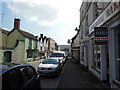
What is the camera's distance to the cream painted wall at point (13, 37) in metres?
28.8

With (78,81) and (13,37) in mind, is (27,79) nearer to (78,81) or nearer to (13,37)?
(78,81)

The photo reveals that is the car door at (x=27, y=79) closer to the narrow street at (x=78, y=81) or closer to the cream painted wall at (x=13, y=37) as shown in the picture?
the narrow street at (x=78, y=81)

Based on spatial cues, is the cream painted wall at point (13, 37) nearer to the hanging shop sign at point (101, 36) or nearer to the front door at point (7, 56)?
the front door at point (7, 56)

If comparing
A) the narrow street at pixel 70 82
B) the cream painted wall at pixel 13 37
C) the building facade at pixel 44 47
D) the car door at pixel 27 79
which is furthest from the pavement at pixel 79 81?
the building facade at pixel 44 47

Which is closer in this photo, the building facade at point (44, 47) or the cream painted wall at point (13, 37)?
the cream painted wall at point (13, 37)

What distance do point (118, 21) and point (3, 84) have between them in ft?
16.1

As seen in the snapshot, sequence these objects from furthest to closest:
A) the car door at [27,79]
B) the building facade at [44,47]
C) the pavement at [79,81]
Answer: the building facade at [44,47]
the pavement at [79,81]
the car door at [27,79]

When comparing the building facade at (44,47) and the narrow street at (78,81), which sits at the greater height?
the building facade at (44,47)

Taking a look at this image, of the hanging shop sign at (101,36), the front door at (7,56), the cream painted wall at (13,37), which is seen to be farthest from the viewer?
the cream painted wall at (13,37)

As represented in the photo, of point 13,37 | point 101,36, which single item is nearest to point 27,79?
point 101,36

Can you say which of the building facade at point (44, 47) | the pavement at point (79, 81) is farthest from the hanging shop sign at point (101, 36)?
the building facade at point (44, 47)

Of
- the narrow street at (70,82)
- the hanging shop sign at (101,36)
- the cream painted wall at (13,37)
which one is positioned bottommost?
the narrow street at (70,82)

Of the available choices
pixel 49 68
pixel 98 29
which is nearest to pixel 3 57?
pixel 49 68

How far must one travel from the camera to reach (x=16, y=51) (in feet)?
89.4
